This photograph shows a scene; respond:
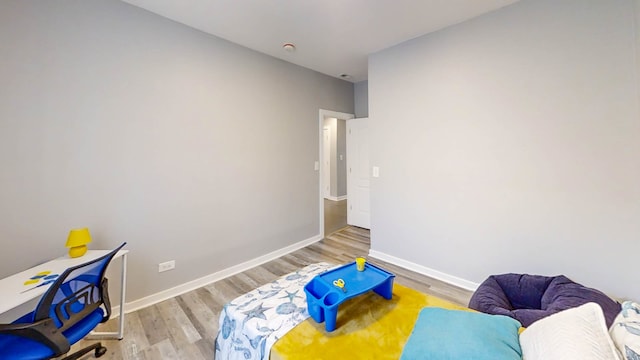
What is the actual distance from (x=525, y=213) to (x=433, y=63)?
1.78 metres

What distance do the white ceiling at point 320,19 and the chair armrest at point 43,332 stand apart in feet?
8.07

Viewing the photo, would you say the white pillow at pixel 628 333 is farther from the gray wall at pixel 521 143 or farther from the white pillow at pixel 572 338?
the gray wall at pixel 521 143

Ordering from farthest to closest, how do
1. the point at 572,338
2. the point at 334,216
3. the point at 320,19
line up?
the point at 334,216 → the point at 320,19 → the point at 572,338

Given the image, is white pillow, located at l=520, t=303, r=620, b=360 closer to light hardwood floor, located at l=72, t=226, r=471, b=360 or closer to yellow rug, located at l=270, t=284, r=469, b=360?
yellow rug, located at l=270, t=284, r=469, b=360

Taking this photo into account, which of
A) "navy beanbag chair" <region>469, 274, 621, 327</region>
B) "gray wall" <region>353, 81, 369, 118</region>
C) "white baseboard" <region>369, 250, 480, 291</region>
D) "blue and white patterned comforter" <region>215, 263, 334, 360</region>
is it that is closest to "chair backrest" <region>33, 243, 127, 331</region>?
"blue and white patterned comforter" <region>215, 263, 334, 360</region>

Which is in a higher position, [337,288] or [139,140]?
[139,140]

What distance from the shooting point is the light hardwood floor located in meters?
1.77

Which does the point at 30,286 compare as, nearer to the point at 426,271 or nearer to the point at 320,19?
the point at 320,19

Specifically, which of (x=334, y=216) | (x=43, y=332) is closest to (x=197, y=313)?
(x=43, y=332)

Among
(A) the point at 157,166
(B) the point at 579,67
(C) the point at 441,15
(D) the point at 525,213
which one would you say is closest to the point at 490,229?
(D) the point at 525,213

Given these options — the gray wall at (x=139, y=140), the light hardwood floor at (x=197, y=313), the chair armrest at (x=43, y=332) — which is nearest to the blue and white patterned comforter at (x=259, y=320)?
the light hardwood floor at (x=197, y=313)

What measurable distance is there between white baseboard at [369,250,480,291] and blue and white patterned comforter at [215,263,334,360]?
1878 mm

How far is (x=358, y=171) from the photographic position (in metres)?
4.54

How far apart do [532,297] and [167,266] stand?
3269 millimetres
